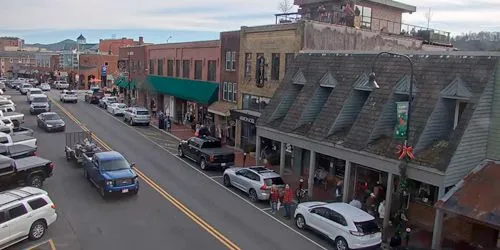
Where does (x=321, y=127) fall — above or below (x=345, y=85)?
below

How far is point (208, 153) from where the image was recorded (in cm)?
2823

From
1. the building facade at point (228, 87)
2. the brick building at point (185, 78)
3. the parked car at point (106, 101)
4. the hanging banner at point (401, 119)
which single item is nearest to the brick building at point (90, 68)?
the parked car at point (106, 101)

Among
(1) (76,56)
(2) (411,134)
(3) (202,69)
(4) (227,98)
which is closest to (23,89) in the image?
(1) (76,56)

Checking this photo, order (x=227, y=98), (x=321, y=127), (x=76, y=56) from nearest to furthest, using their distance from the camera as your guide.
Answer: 1. (x=321, y=127)
2. (x=227, y=98)
3. (x=76, y=56)

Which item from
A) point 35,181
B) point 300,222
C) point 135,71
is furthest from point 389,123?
Result: point 135,71

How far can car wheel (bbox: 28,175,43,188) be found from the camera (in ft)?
72.7

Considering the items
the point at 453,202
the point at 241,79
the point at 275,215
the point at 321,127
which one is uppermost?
the point at 241,79

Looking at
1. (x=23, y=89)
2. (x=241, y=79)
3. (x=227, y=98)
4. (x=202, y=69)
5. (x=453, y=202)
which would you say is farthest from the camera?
(x=23, y=89)

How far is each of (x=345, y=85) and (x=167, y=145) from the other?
692 inches

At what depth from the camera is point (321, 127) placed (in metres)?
23.2

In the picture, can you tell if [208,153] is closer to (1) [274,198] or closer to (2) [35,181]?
(1) [274,198]

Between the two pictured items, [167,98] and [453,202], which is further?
[167,98]

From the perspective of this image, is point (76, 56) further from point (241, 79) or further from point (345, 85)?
point (345, 85)

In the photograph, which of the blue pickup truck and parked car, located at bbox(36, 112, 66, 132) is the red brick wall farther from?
the blue pickup truck
